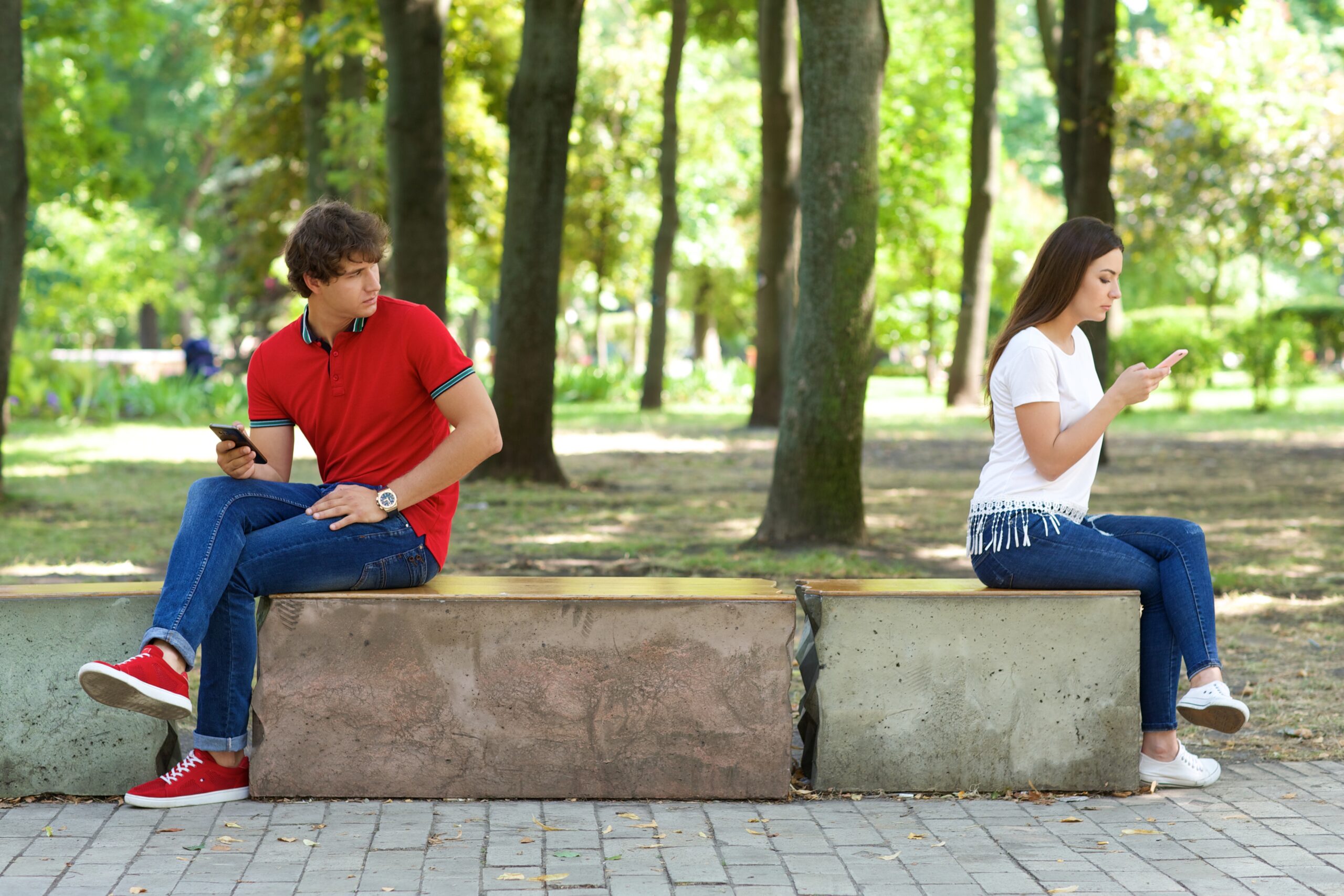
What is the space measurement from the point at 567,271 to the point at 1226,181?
51.9ft

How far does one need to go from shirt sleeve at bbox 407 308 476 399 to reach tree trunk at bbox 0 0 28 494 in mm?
7676

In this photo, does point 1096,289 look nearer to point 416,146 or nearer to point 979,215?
point 416,146

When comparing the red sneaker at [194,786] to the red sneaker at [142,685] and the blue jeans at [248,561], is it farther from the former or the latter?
the red sneaker at [142,685]

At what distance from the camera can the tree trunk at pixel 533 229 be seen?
40.5 feet

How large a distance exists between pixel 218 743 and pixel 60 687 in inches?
20.9

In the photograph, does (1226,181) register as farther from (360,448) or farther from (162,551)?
(360,448)

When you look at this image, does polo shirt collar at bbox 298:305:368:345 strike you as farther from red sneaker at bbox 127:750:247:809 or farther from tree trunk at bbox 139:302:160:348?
tree trunk at bbox 139:302:160:348

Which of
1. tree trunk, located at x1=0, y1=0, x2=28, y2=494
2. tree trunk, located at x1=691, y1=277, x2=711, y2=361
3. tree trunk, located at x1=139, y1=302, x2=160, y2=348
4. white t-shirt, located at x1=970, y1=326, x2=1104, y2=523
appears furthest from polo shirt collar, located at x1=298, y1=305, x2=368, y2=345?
tree trunk, located at x1=139, y1=302, x2=160, y2=348

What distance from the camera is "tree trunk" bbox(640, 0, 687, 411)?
77.2ft

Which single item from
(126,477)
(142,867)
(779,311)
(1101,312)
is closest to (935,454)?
(779,311)

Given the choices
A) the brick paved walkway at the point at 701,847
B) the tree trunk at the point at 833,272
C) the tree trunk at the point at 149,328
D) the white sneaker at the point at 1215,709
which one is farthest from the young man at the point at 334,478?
the tree trunk at the point at 149,328

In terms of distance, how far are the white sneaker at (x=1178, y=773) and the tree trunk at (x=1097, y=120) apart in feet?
32.9

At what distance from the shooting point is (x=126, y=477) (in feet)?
47.8

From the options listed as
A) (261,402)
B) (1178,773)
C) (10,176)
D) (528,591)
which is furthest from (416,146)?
(1178,773)
